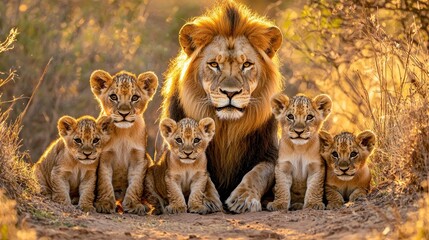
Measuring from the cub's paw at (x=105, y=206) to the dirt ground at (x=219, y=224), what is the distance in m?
0.11

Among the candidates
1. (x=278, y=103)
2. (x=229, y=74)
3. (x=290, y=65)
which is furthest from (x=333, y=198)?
(x=290, y=65)

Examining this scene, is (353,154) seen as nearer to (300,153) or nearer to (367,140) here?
(367,140)

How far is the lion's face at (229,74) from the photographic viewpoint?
27.5 feet

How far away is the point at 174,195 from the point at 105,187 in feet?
1.71

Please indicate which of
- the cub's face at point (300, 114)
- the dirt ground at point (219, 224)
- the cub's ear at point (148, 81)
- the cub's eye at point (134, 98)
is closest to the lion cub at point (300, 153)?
the cub's face at point (300, 114)

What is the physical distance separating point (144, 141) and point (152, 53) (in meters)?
6.71

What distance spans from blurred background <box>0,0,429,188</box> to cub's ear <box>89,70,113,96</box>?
2.53 metres

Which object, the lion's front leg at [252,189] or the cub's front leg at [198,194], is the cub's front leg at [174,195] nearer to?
the cub's front leg at [198,194]

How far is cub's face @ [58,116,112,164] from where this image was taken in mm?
7879

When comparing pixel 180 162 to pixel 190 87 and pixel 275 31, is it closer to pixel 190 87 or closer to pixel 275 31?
pixel 190 87

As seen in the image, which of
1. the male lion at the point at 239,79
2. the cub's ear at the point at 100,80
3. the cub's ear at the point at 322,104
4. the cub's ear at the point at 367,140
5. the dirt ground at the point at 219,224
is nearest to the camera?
the dirt ground at the point at 219,224

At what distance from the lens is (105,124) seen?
8.08 metres

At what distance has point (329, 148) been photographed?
319 inches

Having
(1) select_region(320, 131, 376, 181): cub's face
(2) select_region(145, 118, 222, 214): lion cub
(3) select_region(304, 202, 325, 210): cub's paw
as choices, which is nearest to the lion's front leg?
(2) select_region(145, 118, 222, 214): lion cub
